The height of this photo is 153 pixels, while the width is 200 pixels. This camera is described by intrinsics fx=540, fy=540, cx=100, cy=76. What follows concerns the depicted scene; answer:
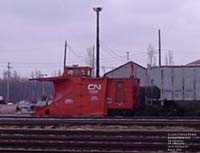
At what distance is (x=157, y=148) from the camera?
537 inches

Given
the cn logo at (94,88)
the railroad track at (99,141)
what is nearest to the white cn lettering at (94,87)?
the cn logo at (94,88)

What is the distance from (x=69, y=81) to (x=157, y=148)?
17.9 metres

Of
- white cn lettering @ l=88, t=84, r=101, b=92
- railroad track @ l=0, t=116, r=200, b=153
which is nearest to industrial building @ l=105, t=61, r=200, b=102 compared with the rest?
white cn lettering @ l=88, t=84, r=101, b=92

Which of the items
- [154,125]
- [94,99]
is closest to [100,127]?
[154,125]

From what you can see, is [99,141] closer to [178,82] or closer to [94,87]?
[94,87]

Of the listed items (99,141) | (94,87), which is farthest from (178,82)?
(99,141)

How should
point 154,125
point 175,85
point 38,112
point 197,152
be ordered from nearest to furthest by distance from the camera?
point 197,152 < point 154,125 < point 38,112 < point 175,85

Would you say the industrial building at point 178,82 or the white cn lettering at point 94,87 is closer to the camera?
the white cn lettering at point 94,87

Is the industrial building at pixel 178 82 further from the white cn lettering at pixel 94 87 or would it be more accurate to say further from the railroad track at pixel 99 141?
the railroad track at pixel 99 141

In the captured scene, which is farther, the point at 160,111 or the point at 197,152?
the point at 160,111

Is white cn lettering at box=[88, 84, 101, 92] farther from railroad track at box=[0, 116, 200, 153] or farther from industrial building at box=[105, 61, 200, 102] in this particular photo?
railroad track at box=[0, 116, 200, 153]

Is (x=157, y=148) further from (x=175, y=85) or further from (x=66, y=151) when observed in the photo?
(x=175, y=85)

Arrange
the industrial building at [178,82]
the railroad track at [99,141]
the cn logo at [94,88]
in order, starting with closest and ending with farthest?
the railroad track at [99,141] < the cn logo at [94,88] < the industrial building at [178,82]

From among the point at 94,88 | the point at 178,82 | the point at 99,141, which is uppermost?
the point at 178,82
